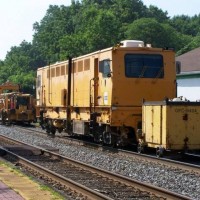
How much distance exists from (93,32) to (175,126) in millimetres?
73315

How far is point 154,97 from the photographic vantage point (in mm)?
20141

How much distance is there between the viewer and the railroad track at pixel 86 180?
10906mm

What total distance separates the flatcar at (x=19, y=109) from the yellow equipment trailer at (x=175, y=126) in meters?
25.5

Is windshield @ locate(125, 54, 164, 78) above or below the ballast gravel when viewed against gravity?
above

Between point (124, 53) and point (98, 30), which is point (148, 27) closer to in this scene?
point (98, 30)

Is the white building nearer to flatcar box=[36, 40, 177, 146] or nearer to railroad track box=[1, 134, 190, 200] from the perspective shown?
flatcar box=[36, 40, 177, 146]

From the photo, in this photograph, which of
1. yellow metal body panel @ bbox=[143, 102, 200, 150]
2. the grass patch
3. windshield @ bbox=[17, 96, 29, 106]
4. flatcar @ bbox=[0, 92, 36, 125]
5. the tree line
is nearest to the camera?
the grass patch

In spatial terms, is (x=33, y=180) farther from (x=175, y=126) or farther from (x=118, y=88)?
(x=118, y=88)

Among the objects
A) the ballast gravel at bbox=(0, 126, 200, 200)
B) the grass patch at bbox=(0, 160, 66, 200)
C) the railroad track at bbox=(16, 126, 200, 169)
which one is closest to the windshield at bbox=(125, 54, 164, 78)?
the railroad track at bbox=(16, 126, 200, 169)

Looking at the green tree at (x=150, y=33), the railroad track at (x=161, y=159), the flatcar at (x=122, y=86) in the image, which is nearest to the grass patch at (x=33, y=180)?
the railroad track at (x=161, y=159)

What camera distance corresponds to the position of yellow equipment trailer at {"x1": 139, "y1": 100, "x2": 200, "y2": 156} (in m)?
16.3

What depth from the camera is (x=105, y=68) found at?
66.0 feet

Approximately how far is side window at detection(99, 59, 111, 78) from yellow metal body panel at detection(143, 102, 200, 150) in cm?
333

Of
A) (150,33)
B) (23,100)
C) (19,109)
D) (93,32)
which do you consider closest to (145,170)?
(19,109)
